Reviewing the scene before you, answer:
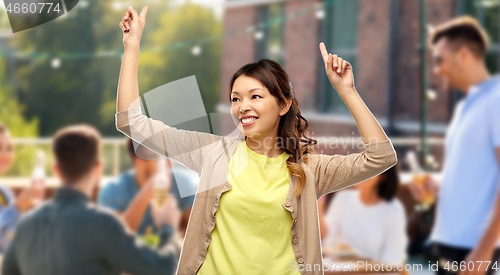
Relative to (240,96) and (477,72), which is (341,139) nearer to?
(477,72)

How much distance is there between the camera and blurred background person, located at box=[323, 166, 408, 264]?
1668mm

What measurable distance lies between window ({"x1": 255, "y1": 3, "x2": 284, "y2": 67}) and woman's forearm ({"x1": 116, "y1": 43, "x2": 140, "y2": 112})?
1.51m

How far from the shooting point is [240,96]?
0.65 metres

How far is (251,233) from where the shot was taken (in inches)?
24.1

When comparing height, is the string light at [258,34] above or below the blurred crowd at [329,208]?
above

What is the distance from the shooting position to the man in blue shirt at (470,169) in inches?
58.1

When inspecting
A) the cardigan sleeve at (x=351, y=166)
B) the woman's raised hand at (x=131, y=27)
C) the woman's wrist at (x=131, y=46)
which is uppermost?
the woman's raised hand at (x=131, y=27)

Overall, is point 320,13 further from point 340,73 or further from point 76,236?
point 340,73

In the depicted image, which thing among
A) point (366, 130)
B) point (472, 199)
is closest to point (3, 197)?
point (366, 130)

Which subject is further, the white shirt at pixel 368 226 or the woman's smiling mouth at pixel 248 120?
the white shirt at pixel 368 226

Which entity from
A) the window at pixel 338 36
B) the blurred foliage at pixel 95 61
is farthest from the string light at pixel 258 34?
the window at pixel 338 36

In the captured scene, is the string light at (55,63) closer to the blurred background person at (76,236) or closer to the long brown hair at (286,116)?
the blurred background person at (76,236)

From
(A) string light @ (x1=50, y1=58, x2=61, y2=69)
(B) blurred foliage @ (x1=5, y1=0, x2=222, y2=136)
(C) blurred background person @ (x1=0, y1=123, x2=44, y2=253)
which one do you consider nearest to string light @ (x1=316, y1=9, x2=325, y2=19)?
(B) blurred foliage @ (x1=5, y1=0, x2=222, y2=136)

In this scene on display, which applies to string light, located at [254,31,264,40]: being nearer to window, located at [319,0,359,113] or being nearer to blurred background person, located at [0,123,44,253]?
window, located at [319,0,359,113]
